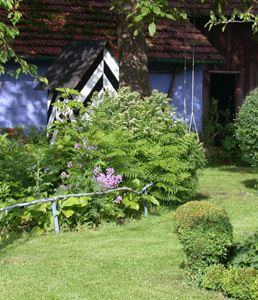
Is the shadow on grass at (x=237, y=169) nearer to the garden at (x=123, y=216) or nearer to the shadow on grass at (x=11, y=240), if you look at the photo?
the garden at (x=123, y=216)

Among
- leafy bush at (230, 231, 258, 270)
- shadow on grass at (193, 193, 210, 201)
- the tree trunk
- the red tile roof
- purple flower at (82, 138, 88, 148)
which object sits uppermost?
the red tile roof

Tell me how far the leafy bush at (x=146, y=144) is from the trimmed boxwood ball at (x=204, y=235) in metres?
3.16

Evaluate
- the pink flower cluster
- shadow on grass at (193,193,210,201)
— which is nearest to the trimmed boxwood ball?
the pink flower cluster

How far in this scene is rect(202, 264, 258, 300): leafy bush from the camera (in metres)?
5.05

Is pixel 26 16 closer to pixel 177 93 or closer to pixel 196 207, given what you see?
pixel 177 93

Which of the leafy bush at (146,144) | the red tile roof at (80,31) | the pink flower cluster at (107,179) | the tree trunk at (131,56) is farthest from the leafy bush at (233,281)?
the red tile roof at (80,31)

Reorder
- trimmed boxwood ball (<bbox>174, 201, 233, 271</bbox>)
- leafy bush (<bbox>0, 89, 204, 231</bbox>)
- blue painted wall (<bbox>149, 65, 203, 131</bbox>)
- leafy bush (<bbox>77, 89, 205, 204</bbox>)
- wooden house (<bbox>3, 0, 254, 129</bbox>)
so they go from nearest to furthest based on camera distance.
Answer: trimmed boxwood ball (<bbox>174, 201, 233, 271</bbox>), leafy bush (<bbox>0, 89, 204, 231</bbox>), leafy bush (<bbox>77, 89, 205, 204</bbox>), wooden house (<bbox>3, 0, 254, 129</bbox>), blue painted wall (<bbox>149, 65, 203, 131</bbox>)

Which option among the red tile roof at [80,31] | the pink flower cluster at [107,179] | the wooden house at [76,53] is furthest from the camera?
the red tile roof at [80,31]

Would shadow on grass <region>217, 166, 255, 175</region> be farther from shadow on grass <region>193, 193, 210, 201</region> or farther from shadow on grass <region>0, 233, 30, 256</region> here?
shadow on grass <region>0, 233, 30, 256</region>

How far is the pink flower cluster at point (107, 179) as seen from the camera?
8289 mm

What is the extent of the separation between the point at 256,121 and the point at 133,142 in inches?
126

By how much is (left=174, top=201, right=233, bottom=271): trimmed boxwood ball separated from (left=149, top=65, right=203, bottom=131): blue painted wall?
11.0 m

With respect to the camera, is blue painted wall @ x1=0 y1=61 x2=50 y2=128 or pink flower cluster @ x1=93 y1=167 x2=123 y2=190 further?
blue painted wall @ x1=0 y1=61 x2=50 y2=128

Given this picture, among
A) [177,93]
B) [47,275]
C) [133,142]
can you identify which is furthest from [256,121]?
[47,275]
